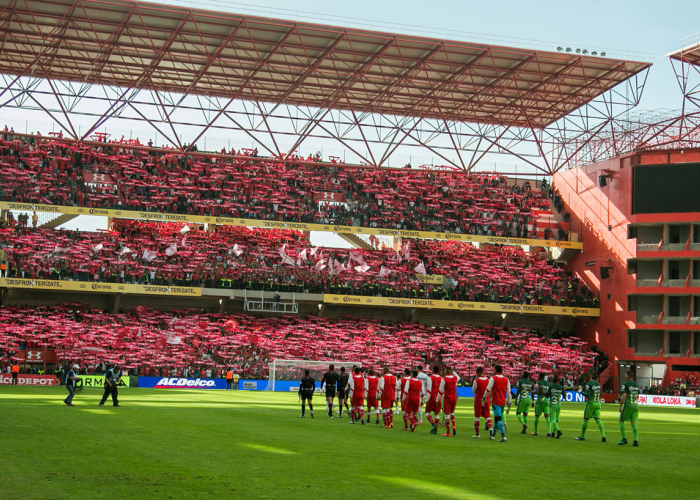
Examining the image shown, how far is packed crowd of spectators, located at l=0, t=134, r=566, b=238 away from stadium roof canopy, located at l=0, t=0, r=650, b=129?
533 cm

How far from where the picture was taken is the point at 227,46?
48.0 m

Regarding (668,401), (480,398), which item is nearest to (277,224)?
(668,401)

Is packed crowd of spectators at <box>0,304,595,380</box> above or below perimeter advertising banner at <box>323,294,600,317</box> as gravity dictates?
below

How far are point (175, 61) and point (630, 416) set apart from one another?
128 feet

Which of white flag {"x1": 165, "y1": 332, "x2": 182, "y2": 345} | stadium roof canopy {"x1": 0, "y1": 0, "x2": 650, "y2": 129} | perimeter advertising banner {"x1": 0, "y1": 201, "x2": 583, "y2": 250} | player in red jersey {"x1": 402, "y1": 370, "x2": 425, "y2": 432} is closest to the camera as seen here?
player in red jersey {"x1": 402, "y1": 370, "x2": 425, "y2": 432}

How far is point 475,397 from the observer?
773 inches

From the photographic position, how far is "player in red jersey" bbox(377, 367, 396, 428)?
74.3 feet

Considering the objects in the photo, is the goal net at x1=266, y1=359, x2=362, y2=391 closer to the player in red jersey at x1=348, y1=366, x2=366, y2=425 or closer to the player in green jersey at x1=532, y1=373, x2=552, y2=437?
the player in red jersey at x1=348, y1=366, x2=366, y2=425

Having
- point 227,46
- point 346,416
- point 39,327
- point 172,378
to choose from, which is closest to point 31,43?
point 227,46

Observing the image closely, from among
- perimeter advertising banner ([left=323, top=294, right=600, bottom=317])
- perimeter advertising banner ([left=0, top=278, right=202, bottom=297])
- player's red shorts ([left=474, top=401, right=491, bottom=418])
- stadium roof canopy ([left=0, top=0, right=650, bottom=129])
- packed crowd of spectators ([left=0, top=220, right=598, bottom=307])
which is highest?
stadium roof canopy ([left=0, top=0, right=650, bottom=129])

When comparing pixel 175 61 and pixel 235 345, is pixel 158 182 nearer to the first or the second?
pixel 175 61

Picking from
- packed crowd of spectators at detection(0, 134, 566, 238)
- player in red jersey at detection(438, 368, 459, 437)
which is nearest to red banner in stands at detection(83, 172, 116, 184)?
packed crowd of spectators at detection(0, 134, 566, 238)

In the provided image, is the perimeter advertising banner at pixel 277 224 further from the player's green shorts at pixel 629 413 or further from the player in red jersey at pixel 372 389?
the player's green shorts at pixel 629 413

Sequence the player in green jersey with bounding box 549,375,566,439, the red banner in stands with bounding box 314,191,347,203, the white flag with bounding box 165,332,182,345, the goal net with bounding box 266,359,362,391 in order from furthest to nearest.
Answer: the red banner in stands with bounding box 314,191,347,203 < the white flag with bounding box 165,332,182,345 < the goal net with bounding box 266,359,362,391 < the player in green jersey with bounding box 549,375,566,439
